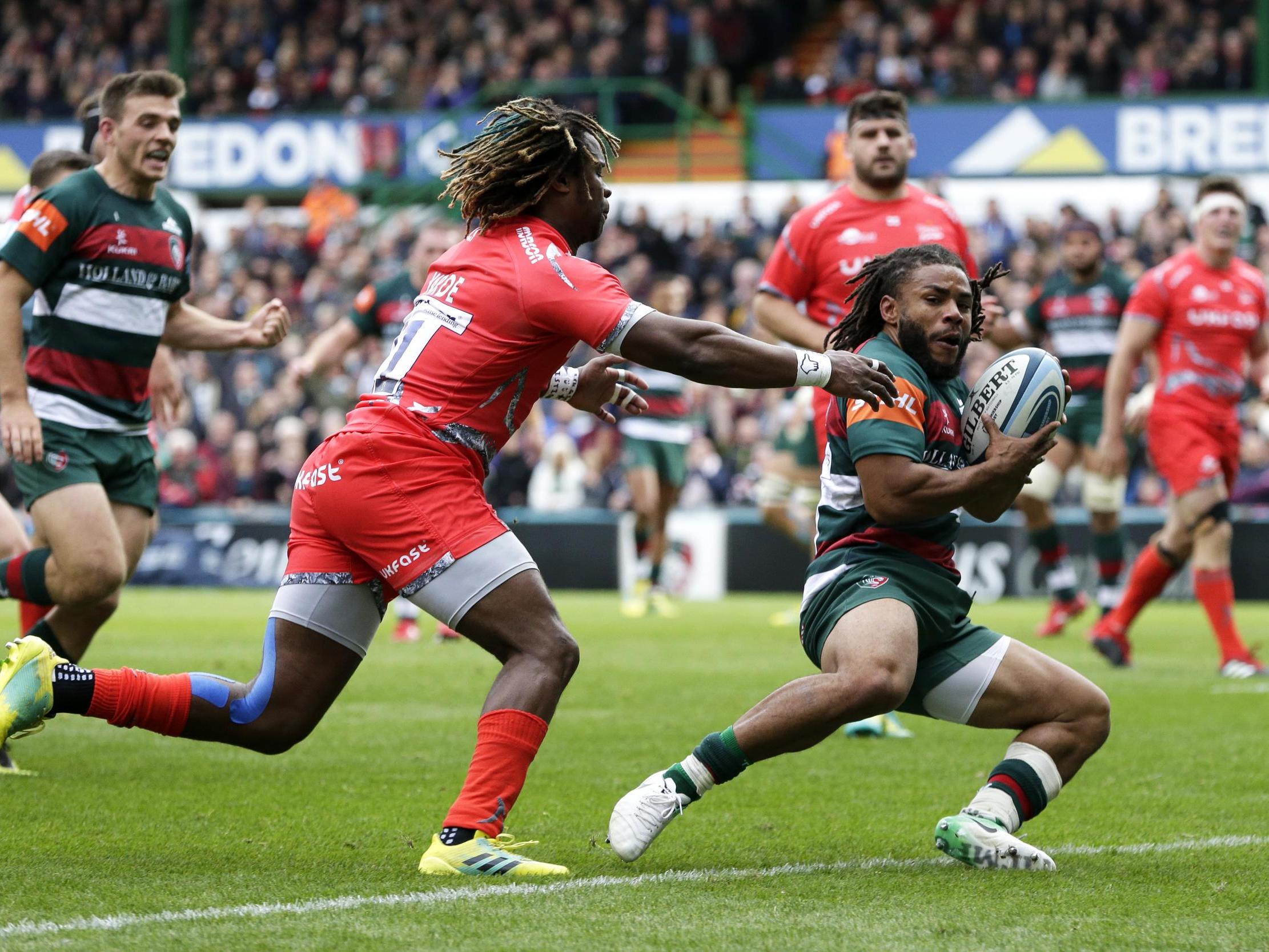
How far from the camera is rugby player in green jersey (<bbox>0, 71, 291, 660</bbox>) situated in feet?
20.7

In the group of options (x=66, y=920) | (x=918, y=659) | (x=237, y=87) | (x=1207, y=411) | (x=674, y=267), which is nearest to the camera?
(x=66, y=920)

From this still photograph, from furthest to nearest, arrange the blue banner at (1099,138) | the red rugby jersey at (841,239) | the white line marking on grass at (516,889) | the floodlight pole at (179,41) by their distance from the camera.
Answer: the floodlight pole at (179,41) → the blue banner at (1099,138) → the red rugby jersey at (841,239) → the white line marking on grass at (516,889)

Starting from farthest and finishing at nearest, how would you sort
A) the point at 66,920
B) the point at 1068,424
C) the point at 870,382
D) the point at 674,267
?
the point at 674,267, the point at 1068,424, the point at 870,382, the point at 66,920

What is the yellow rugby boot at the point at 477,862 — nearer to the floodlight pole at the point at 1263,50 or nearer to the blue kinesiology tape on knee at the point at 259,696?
Result: the blue kinesiology tape on knee at the point at 259,696

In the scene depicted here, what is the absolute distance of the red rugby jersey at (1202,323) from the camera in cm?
997

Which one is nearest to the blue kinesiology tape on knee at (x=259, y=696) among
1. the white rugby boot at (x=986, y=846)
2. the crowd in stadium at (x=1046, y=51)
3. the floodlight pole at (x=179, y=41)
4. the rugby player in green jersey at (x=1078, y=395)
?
the white rugby boot at (x=986, y=846)

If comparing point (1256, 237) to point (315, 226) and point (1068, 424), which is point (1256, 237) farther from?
point (315, 226)

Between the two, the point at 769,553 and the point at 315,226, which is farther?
the point at 315,226

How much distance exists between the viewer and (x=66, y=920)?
3971 mm

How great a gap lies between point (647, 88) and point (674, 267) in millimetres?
3167

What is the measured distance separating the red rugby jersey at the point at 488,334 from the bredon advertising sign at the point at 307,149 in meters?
21.1

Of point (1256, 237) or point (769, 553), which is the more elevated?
point (1256, 237)

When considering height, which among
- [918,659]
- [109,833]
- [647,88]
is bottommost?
[109,833]

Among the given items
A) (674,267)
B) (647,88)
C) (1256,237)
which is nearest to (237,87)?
(647,88)
